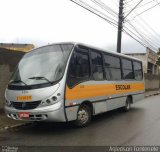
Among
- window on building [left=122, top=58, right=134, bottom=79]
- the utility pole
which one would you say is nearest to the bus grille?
window on building [left=122, top=58, right=134, bottom=79]

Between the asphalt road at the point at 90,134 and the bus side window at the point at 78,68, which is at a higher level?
the bus side window at the point at 78,68

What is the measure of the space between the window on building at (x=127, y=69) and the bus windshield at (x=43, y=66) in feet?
16.2

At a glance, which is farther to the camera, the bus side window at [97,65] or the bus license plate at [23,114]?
the bus side window at [97,65]

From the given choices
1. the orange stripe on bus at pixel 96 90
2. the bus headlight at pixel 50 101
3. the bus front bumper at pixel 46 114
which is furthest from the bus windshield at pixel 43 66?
the bus front bumper at pixel 46 114

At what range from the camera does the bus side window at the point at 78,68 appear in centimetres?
914

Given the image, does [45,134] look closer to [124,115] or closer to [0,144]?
[0,144]

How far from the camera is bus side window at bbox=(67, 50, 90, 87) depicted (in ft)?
30.0

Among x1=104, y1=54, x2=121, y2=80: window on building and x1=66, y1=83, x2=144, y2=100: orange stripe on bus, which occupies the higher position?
x1=104, y1=54, x2=121, y2=80: window on building

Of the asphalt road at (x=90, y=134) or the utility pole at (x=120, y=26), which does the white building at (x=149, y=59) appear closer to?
the utility pole at (x=120, y=26)

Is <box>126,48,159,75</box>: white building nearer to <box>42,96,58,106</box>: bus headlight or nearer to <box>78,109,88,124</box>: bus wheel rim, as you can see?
<box>78,109,88,124</box>: bus wheel rim

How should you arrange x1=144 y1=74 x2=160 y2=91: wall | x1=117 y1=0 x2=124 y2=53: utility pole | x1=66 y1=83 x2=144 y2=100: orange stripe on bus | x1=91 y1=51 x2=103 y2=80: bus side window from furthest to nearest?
x1=144 y1=74 x2=160 y2=91: wall, x1=117 y1=0 x2=124 y2=53: utility pole, x1=91 y1=51 x2=103 y2=80: bus side window, x1=66 y1=83 x2=144 y2=100: orange stripe on bus

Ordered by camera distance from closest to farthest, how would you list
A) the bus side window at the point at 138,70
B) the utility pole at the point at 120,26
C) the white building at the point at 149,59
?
the bus side window at the point at 138,70
the utility pole at the point at 120,26
the white building at the point at 149,59

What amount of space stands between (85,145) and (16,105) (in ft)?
8.56

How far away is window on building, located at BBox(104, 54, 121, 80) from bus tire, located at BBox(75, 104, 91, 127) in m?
2.11
